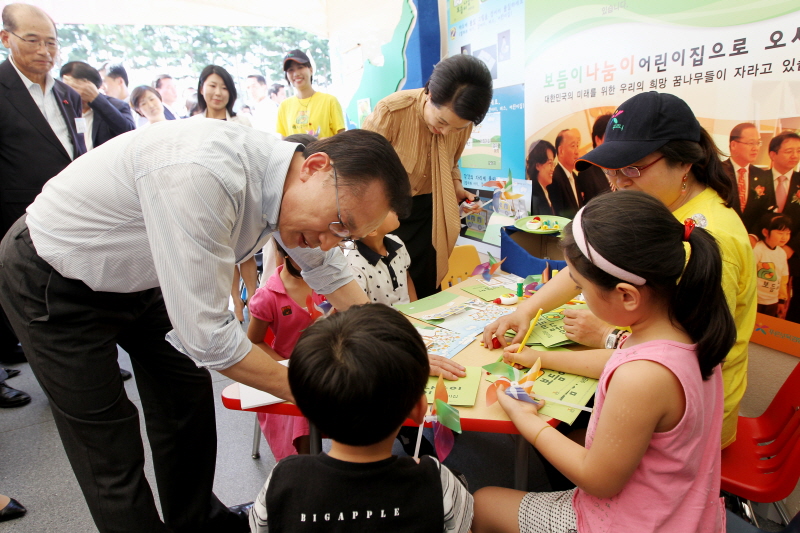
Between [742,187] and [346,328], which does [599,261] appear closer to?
[346,328]

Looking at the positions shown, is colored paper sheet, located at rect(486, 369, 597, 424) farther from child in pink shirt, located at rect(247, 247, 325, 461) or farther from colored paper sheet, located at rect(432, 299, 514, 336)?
child in pink shirt, located at rect(247, 247, 325, 461)

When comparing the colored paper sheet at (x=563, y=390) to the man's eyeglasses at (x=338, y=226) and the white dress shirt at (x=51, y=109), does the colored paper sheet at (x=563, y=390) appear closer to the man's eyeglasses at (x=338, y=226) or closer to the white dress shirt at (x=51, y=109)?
the man's eyeglasses at (x=338, y=226)

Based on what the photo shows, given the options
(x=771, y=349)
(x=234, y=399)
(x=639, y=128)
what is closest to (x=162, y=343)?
(x=234, y=399)

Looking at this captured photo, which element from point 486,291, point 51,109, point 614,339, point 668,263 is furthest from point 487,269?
point 51,109

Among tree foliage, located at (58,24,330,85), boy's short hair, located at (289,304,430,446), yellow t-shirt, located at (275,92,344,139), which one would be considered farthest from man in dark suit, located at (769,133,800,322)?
tree foliage, located at (58,24,330,85)

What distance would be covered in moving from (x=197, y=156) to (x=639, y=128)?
1.14 metres

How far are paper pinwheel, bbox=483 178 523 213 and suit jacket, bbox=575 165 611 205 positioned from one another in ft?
1.66

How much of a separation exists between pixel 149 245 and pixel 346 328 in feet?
1.98

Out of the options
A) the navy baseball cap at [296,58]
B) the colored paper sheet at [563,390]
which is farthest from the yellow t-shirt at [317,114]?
the colored paper sheet at [563,390]

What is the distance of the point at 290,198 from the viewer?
112 centimetres

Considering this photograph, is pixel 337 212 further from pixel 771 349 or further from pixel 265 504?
pixel 771 349

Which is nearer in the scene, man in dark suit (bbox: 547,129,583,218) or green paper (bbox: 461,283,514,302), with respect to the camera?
green paper (bbox: 461,283,514,302)

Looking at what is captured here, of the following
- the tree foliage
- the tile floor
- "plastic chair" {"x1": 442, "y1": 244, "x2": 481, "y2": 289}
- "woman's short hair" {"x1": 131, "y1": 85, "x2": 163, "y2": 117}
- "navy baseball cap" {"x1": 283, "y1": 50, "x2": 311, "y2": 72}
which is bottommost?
the tile floor

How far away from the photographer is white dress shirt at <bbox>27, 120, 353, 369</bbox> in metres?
0.96
